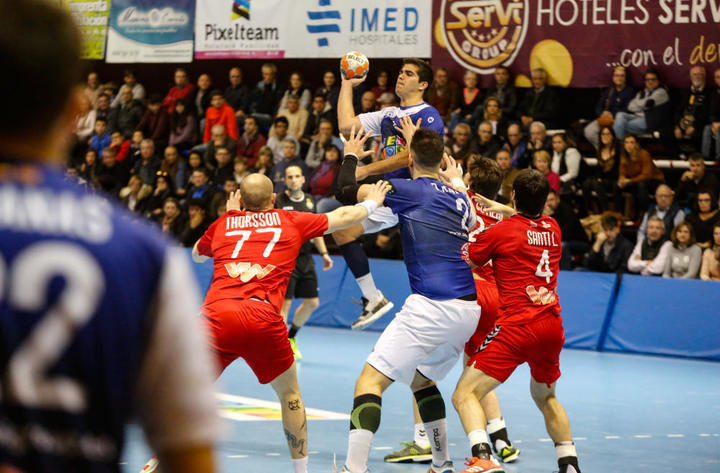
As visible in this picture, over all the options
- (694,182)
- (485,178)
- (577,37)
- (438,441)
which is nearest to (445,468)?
(438,441)

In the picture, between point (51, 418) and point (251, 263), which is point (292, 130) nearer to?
point (251, 263)

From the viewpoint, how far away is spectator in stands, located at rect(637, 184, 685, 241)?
46.8ft

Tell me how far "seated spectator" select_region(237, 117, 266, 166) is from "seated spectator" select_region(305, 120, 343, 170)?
1.20 meters

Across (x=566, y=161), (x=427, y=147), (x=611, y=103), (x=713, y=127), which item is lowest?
(x=566, y=161)

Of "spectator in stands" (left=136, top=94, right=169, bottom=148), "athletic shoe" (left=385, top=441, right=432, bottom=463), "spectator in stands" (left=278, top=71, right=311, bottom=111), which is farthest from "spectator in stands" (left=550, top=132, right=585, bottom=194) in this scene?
"athletic shoe" (left=385, top=441, right=432, bottom=463)

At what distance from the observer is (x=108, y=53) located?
67.7 feet

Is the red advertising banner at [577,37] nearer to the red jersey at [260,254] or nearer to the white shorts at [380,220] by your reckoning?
the white shorts at [380,220]

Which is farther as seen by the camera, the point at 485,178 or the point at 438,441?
the point at 485,178

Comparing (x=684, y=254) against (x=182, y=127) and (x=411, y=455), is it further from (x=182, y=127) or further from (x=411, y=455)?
(x=182, y=127)

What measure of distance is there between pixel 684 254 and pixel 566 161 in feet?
8.62

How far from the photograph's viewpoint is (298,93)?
1906 cm

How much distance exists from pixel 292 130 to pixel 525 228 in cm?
1251

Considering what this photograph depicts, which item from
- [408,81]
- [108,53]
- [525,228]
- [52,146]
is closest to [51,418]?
[52,146]

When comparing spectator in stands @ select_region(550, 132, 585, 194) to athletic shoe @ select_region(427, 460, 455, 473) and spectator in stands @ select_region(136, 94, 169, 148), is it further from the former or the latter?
athletic shoe @ select_region(427, 460, 455, 473)
